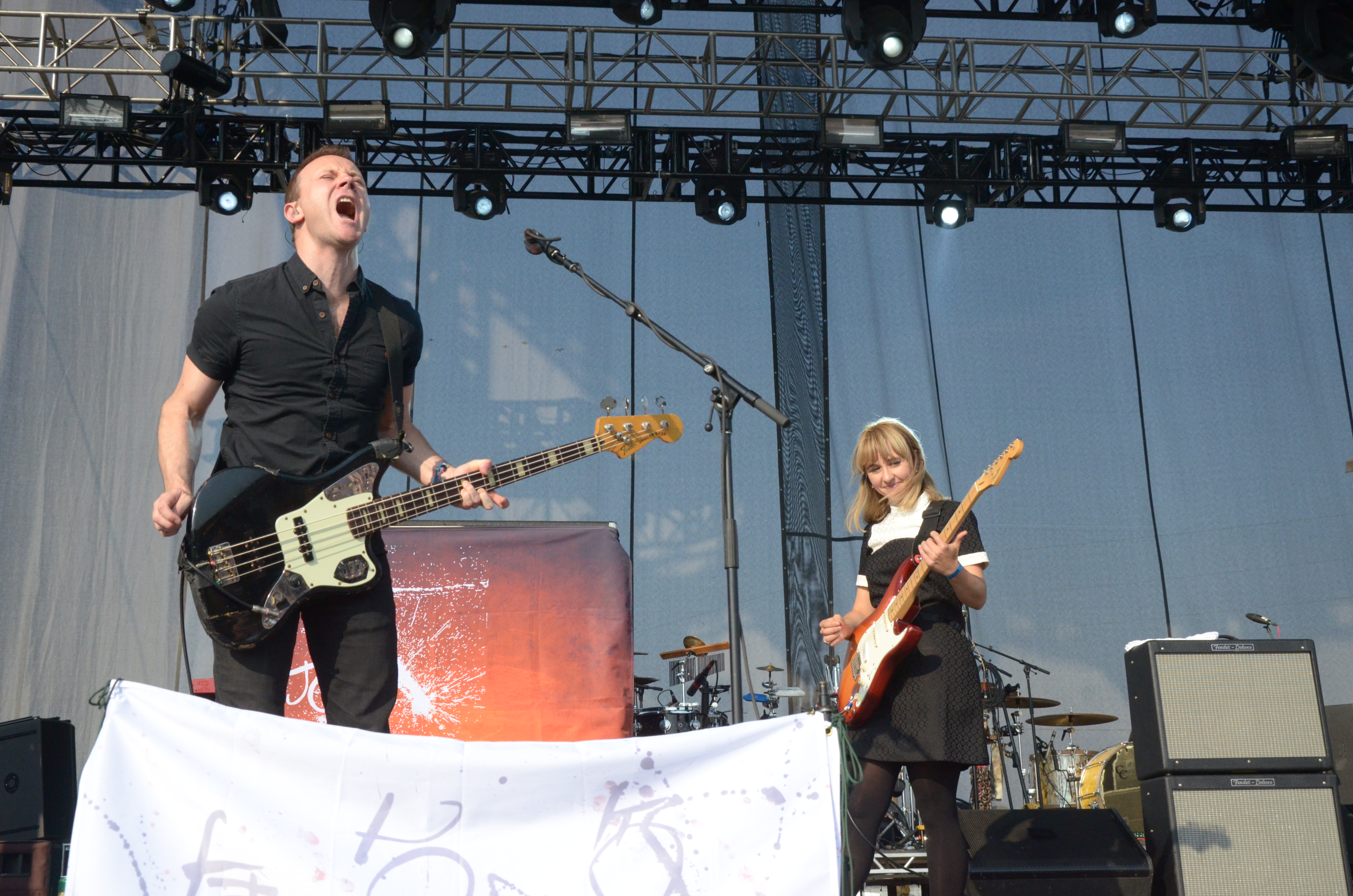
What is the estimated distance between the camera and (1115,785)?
7.18 meters

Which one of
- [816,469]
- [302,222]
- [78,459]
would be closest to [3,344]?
[78,459]

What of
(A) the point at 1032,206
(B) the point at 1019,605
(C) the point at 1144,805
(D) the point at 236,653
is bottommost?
(C) the point at 1144,805

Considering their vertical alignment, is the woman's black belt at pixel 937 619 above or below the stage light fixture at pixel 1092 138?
below

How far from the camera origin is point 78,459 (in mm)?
7012

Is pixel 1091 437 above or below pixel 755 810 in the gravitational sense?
above

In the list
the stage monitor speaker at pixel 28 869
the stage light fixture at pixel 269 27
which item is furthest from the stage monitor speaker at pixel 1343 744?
→ the stage light fixture at pixel 269 27

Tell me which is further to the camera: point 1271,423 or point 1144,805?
point 1271,423

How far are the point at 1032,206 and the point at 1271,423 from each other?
2.42 meters

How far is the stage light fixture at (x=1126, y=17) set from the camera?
22.0ft

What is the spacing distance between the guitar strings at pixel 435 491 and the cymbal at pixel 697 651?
4417mm

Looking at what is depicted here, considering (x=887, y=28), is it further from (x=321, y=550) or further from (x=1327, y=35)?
(x=321, y=550)

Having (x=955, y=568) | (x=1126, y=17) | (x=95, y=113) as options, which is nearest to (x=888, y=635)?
(x=955, y=568)

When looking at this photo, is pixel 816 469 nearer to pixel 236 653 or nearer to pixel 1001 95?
pixel 1001 95

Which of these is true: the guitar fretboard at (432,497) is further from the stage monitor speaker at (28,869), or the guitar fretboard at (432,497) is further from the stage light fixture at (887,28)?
the stage light fixture at (887,28)
